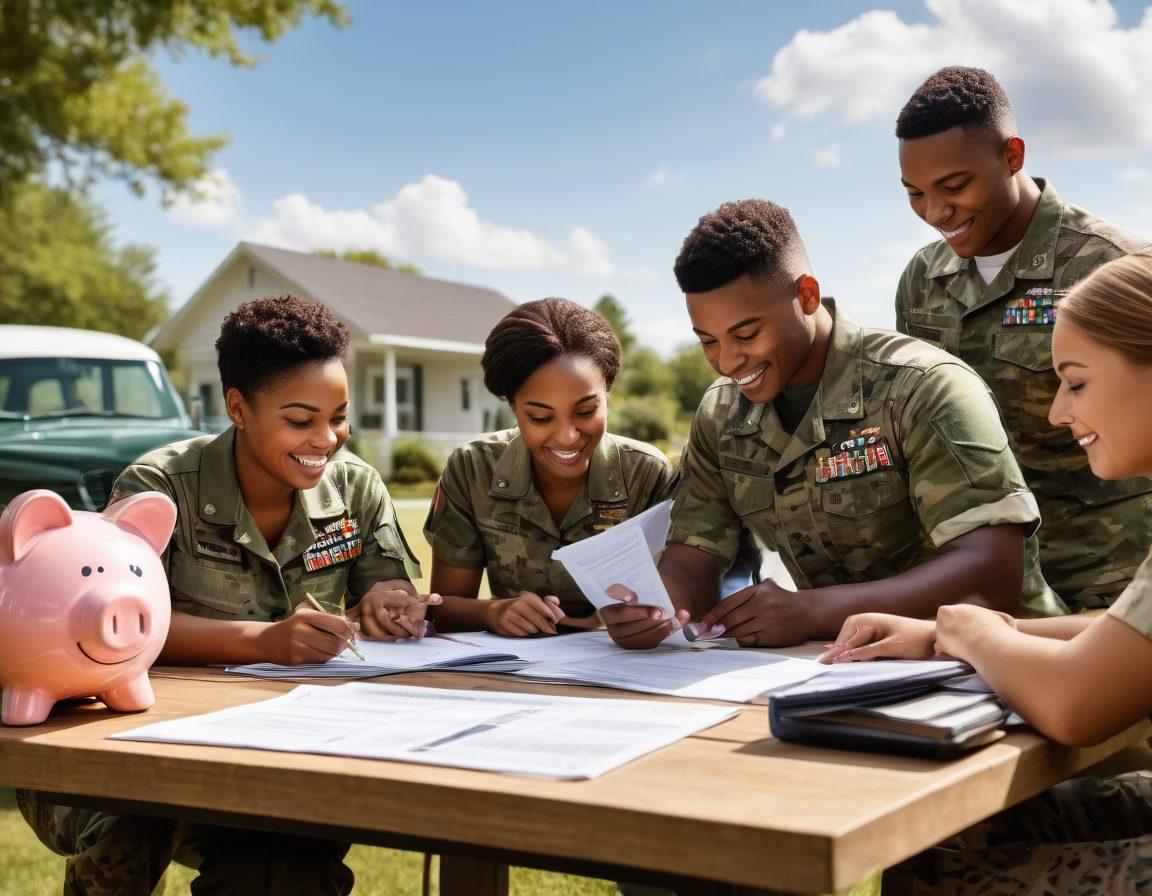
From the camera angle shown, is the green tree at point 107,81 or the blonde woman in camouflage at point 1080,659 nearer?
the blonde woman in camouflage at point 1080,659

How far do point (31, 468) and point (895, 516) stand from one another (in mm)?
4966

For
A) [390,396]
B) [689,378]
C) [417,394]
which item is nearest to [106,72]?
[390,396]

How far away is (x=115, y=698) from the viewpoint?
164 centimetres

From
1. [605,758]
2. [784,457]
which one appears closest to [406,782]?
[605,758]

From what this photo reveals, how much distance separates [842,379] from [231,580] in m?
1.37

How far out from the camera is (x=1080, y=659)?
137cm

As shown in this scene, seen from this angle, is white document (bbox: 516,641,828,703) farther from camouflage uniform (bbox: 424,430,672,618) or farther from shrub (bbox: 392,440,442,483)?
shrub (bbox: 392,440,442,483)

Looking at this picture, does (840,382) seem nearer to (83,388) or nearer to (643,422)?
(83,388)

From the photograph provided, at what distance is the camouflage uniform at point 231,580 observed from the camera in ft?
5.97

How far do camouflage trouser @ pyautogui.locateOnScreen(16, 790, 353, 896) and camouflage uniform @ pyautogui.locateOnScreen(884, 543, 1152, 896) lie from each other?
875 mm

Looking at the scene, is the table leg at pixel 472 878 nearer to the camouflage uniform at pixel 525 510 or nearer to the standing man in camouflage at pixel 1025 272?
the camouflage uniform at pixel 525 510

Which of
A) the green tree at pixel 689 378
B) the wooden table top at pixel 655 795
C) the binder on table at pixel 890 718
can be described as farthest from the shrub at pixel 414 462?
the green tree at pixel 689 378

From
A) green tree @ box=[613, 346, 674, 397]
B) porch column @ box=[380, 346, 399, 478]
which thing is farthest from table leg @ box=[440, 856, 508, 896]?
green tree @ box=[613, 346, 674, 397]

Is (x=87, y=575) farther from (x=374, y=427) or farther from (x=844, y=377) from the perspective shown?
(x=374, y=427)
